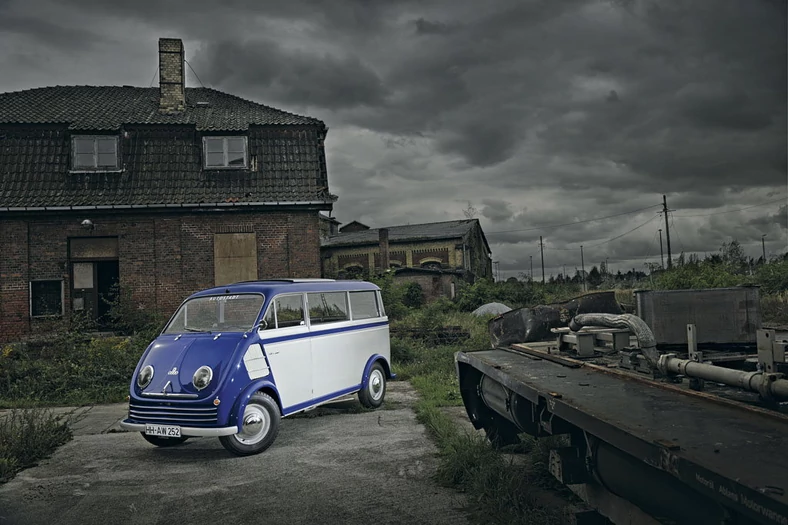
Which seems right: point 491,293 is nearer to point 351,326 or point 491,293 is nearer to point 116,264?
point 116,264

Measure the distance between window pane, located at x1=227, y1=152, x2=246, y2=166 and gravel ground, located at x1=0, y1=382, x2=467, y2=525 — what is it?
41.7 ft

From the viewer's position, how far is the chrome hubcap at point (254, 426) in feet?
23.0

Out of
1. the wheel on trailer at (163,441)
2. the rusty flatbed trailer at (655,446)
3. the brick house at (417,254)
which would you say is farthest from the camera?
the brick house at (417,254)

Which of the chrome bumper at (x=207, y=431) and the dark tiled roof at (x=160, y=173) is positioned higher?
the dark tiled roof at (x=160, y=173)

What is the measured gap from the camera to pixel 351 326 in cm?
916

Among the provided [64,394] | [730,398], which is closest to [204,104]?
[64,394]

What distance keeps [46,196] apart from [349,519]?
17.7 meters

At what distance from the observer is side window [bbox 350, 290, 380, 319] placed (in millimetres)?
9586

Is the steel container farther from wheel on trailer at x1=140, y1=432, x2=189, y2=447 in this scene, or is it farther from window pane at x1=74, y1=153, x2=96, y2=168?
window pane at x1=74, y1=153, x2=96, y2=168

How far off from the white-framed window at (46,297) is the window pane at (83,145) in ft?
13.8

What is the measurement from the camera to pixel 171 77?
2158 centimetres

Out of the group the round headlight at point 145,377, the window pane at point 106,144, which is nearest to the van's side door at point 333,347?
the round headlight at point 145,377

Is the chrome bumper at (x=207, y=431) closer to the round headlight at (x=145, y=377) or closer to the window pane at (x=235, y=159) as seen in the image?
the round headlight at (x=145, y=377)

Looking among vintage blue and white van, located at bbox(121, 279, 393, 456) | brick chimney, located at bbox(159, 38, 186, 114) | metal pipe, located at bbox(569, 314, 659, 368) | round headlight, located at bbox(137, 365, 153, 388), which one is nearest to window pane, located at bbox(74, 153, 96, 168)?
brick chimney, located at bbox(159, 38, 186, 114)
